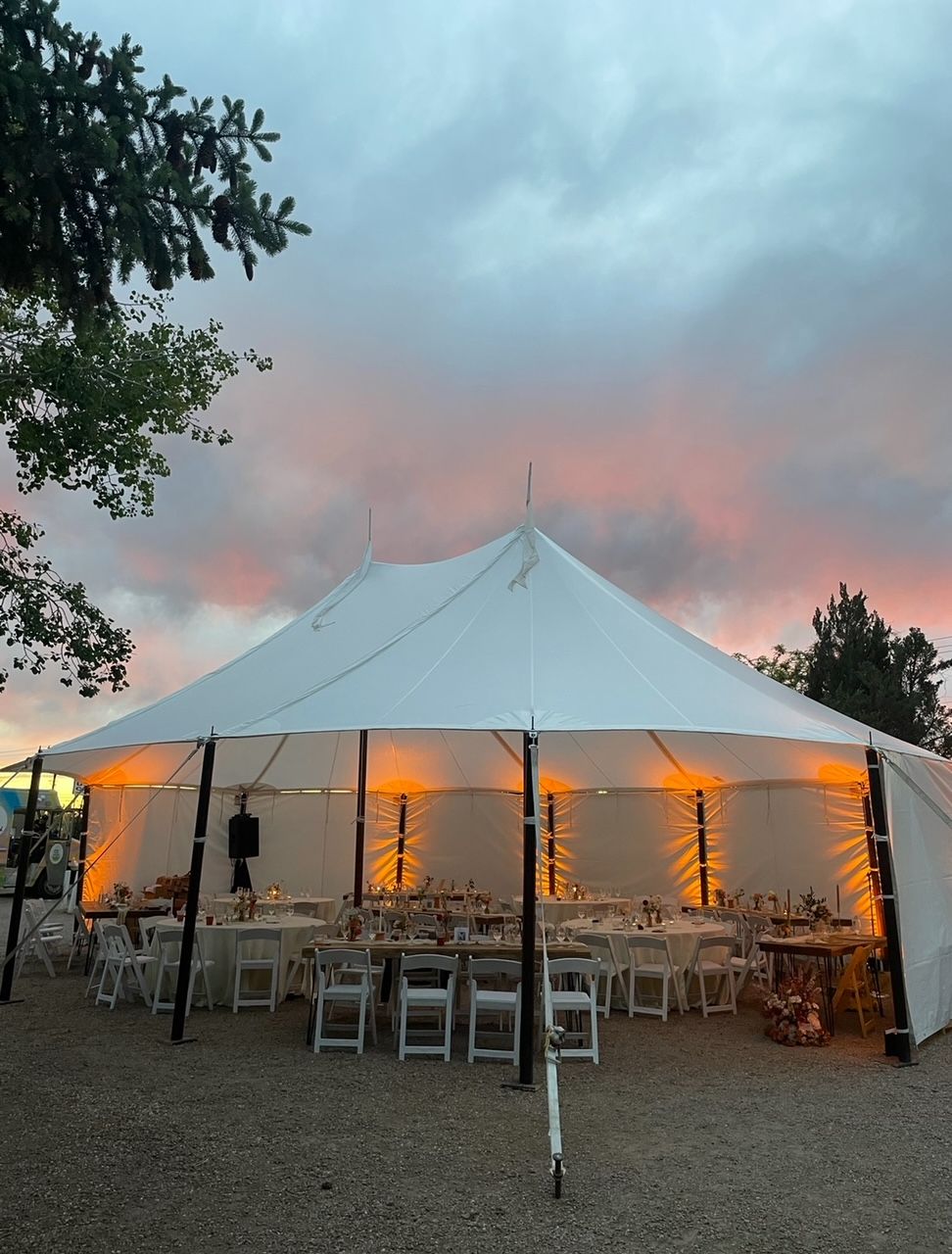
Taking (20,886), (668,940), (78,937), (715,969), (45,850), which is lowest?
(78,937)

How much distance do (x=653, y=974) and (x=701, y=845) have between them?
15.4 feet

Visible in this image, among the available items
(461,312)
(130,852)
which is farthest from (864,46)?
(130,852)

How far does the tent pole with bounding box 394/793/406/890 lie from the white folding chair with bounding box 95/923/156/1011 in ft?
18.9

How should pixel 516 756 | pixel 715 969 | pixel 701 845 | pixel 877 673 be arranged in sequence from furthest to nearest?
pixel 877 673 < pixel 516 756 < pixel 701 845 < pixel 715 969

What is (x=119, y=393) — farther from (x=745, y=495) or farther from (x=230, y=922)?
(x=745, y=495)

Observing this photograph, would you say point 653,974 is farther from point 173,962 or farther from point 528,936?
point 173,962

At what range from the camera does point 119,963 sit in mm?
8039

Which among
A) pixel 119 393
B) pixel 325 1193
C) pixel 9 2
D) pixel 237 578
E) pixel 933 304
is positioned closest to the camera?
pixel 9 2

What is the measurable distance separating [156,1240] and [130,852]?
11.4 meters

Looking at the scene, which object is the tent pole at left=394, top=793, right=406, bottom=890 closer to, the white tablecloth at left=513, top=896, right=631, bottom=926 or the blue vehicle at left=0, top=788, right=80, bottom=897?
the white tablecloth at left=513, top=896, right=631, bottom=926

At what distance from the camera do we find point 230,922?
8.50 m

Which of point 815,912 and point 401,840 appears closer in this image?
point 815,912

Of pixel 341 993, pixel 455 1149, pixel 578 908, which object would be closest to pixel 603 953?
pixel 341 993

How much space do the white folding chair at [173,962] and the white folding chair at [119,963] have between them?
0.13m
